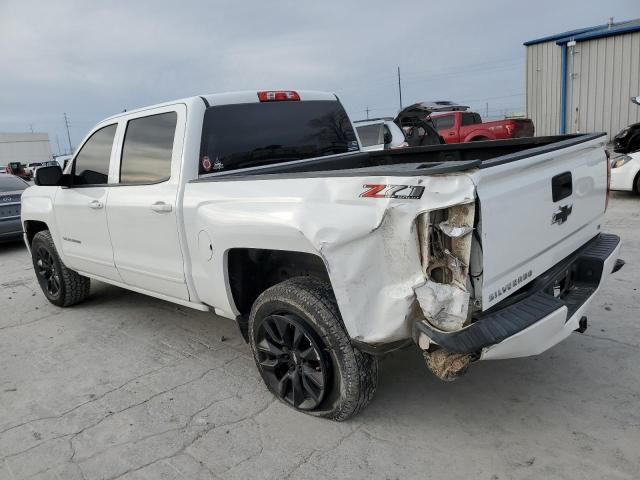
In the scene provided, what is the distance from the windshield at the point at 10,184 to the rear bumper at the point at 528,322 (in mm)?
10084

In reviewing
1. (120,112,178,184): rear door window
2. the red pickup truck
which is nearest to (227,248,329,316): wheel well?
(120,112,178,184): rear door window

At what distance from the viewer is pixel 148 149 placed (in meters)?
3.87

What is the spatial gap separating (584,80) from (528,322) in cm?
1791

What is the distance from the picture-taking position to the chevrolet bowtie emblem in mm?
2799

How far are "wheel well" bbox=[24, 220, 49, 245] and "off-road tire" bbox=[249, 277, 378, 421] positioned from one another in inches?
152

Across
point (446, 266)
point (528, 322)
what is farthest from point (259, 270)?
point (528, 322)

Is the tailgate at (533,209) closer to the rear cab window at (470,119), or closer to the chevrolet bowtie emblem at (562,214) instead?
the chevrolet bowtie emblem at (562,214)

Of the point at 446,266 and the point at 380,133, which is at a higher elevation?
the point at 380,133

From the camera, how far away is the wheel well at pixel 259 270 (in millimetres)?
3215

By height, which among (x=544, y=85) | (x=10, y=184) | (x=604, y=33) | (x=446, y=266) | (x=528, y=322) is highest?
(x=604, y=33)

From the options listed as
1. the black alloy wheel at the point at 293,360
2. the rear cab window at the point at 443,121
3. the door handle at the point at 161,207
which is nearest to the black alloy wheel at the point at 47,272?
the door handle at the point at 161,207

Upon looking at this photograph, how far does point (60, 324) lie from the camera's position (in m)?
5.07

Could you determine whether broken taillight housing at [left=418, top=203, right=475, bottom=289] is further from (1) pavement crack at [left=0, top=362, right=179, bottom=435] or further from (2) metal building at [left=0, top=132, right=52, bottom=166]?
(2) metal building at [left=0, top=132, right=52, bottom=166]

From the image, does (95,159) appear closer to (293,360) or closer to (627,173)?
(293,360)
